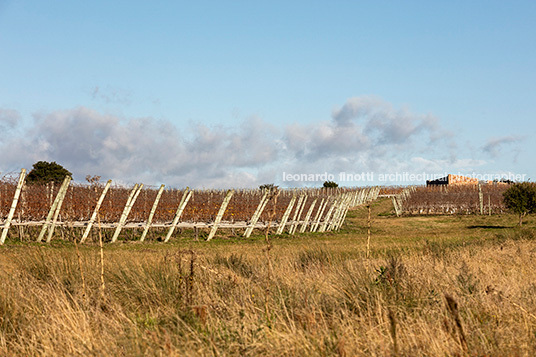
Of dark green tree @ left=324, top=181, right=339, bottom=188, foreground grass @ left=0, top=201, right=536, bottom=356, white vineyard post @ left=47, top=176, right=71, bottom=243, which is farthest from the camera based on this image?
dark green tree @ left=324, top=181, right=339, bottom=188

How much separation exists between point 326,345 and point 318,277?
262 centimetres

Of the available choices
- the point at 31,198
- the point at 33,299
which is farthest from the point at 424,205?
the point at 33,299

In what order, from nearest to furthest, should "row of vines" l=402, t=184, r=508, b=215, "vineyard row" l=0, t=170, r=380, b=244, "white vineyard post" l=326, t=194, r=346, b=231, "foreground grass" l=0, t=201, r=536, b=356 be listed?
"foreground grass" l=0, t=201, r=536, b=356, "vineyard row" l=0, t=170, r=380, b=244, "white vineyard post" l=326, t=194, r=346, b=231, "row of vines" l=402, t=184, r=508, b=215

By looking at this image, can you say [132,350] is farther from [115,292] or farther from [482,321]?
[482,321]

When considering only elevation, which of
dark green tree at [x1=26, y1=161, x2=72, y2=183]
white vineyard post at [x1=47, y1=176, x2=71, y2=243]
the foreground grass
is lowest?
the foreground grass

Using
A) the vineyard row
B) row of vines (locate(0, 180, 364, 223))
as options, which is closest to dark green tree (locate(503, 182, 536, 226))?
the vineyard row

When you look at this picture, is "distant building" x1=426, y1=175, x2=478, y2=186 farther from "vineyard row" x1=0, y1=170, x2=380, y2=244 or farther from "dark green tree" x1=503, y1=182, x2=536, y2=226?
"vineyard row" x1=0, y1=170, x2=380, y2=244

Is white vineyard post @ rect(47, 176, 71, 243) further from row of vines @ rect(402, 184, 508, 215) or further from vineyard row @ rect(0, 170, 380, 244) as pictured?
row of vines @ rect(402, 184, 508, 215)

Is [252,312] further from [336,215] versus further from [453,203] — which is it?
[453,203]

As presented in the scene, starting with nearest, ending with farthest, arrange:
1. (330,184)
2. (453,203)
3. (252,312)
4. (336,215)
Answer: (252,312)
(336,215)
(453,203)
(330,184)

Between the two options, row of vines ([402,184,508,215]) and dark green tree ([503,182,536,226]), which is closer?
dark green tree ([503,182,536,226])

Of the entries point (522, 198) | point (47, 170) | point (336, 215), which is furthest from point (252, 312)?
point (47, 170)

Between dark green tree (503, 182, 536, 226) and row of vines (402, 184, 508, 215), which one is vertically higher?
row of vines (402, 184, 508, 215)

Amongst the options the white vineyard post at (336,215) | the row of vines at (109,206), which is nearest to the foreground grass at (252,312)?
the row of vines at (109,206)
